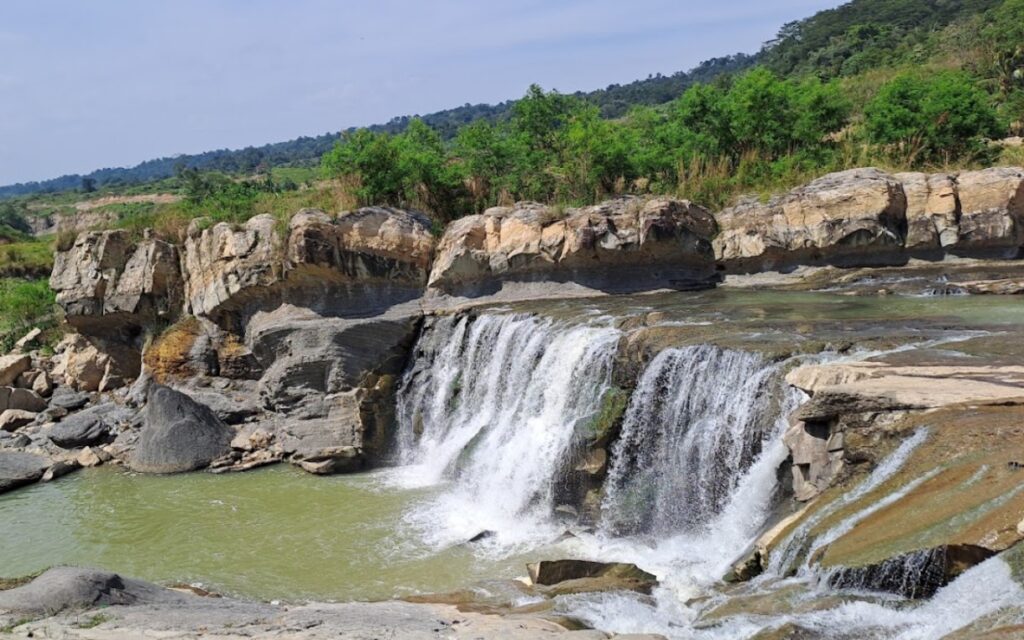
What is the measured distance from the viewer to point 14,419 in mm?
16281

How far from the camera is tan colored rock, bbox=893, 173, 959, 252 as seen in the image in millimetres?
14797

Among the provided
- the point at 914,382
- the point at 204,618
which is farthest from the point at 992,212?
the point at 204,618

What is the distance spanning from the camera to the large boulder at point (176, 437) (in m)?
13.4

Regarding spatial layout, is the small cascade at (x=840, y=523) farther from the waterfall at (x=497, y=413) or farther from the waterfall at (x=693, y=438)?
the waterfall at (x=497, y=413)

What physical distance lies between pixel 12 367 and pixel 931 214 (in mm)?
20033

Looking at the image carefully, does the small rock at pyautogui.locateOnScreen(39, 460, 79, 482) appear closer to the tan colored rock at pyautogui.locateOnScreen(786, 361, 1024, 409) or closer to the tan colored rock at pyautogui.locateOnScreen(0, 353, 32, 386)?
the tan colored rock at pyautogui.locateOnScreen(0, 353, 32, 386)

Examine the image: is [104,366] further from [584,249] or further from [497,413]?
[584,249]

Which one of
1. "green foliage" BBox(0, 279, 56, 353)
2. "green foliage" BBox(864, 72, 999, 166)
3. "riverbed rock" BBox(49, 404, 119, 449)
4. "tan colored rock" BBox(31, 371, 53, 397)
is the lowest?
"riverbed rock" BBox(49, 404, 119, 449)

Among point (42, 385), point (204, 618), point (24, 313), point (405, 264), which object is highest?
point (405, 264)

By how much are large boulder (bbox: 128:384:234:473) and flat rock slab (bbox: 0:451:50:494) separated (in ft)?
4.86

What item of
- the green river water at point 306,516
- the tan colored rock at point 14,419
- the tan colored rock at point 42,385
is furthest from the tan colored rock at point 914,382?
the tan colored rock at point 42,385

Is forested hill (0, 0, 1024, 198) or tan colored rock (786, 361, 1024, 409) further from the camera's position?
forested hill (0, 0, 1024, 198)

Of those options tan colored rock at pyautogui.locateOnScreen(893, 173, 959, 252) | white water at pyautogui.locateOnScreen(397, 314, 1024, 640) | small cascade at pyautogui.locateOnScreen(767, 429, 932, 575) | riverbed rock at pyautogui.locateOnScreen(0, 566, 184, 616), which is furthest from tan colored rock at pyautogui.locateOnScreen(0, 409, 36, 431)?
tan colored rock at pyautogui.locateOnScreen(893, 173, 959, 252)

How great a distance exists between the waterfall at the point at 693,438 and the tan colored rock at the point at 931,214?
7963mm
